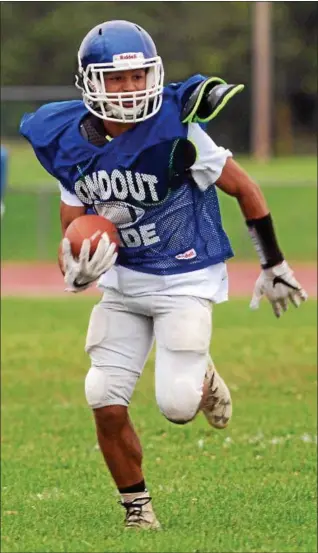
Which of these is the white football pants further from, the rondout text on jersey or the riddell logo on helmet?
the riddell logo on helmet

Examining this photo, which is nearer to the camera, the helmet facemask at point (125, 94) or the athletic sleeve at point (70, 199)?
the helmet facemask at point (125, 94)

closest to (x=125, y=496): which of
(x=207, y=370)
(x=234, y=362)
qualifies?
(x=207, y=370)

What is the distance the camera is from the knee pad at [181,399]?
17.3ft

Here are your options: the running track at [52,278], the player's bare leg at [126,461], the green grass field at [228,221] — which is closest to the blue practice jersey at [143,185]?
the player's bare leg at [126,461]

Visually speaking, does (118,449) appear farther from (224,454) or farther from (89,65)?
(224,454)

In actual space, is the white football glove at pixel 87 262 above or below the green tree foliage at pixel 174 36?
below

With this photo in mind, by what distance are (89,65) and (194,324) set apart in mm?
1109

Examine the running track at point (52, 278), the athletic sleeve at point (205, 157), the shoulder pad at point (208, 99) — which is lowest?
the running track at point (52, 278)

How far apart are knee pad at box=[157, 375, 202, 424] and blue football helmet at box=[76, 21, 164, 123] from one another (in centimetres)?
105

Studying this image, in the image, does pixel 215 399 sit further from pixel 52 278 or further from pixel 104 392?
pixel 52 278

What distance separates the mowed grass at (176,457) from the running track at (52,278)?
3.86m

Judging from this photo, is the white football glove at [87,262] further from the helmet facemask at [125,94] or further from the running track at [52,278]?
the running track at [52,278]

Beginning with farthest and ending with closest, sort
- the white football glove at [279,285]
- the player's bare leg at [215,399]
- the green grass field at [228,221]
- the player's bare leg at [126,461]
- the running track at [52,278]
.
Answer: the green grass field at [228,221]
the running track at [52,278]
the player's bare leg at [215,399]
the white football glove at [279,285]
the player's bare leg at [126,461]

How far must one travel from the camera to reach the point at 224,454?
24.2ft
